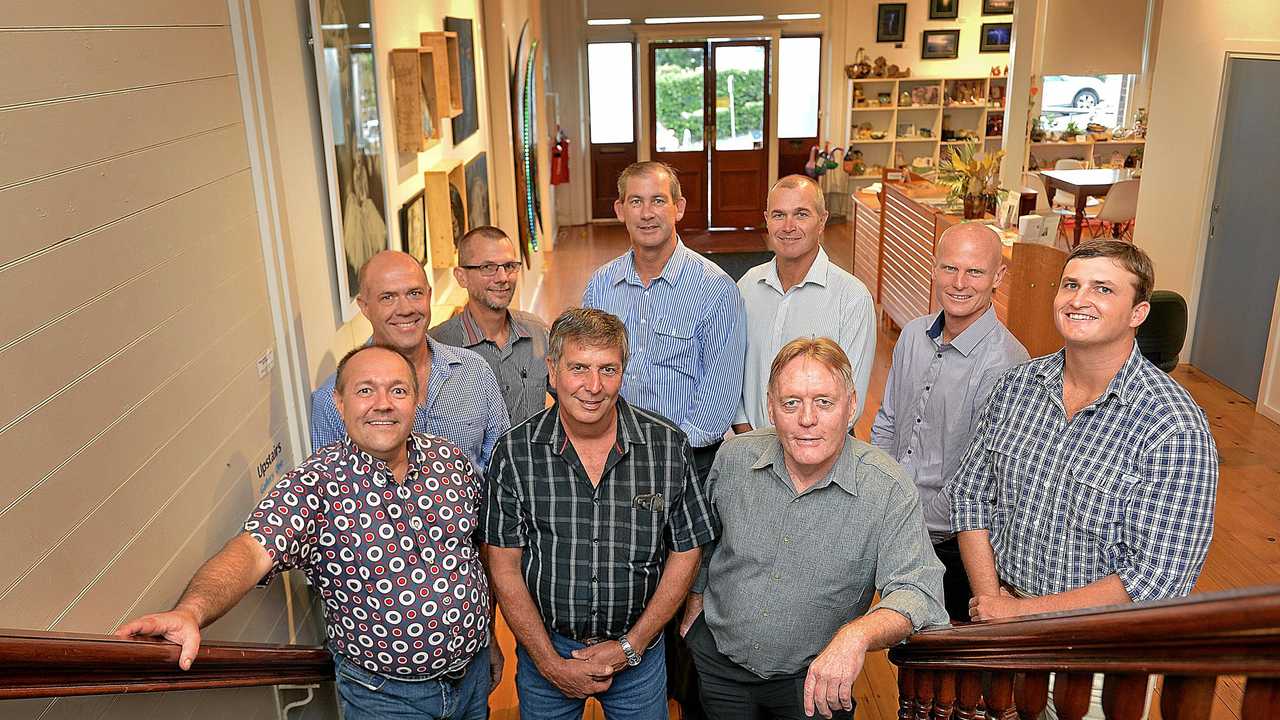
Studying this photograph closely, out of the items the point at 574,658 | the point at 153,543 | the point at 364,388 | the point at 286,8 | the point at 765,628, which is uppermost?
the point at 286,8

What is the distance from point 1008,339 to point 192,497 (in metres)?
2.37

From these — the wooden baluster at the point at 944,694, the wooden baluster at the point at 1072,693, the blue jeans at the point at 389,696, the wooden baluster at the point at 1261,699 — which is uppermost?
the wooden baluster at the point at 1261,699

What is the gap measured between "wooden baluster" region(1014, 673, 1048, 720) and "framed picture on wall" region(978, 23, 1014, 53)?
1386 cm

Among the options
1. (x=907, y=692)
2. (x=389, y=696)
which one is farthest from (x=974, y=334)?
(x=389, y=696)

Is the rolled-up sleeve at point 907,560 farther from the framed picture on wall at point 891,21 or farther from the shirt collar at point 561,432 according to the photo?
the framed picture on wall at point 891,21

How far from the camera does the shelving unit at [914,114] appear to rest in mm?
13945

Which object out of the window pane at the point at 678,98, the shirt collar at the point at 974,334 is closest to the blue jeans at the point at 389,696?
the shirt collar at the point at 974,334

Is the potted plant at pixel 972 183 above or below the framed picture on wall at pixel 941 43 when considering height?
below

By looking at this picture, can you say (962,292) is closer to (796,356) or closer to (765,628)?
(796,356)

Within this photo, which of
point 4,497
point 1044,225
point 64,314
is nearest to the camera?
point 4,497

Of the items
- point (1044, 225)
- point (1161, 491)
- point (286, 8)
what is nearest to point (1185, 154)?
point (1044, 225)

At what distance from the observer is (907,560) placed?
2.14 metres

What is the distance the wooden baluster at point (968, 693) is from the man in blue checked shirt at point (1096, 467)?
1.48 feet

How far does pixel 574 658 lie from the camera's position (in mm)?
2508
